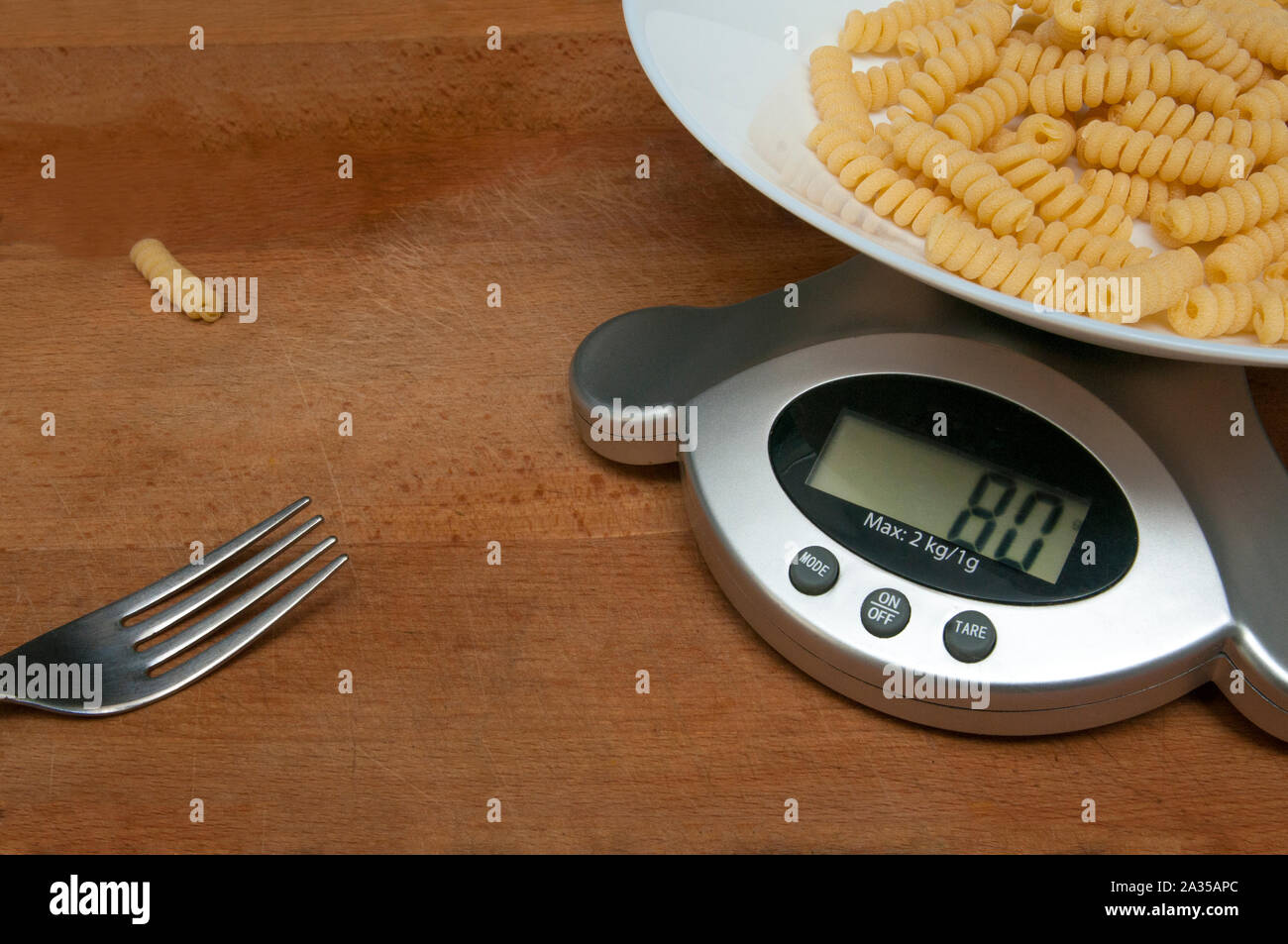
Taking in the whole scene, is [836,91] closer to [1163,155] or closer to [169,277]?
[1163,155]

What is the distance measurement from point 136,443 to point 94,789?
0.24 metres

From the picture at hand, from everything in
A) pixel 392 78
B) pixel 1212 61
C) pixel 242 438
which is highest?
pixel 392 78

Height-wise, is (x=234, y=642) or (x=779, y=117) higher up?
(x=779, y=117)

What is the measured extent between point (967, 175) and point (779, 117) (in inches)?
4.7

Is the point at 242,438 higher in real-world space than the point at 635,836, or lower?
higher

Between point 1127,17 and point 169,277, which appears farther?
point 169,277

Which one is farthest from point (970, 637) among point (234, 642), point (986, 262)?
point (234, 642)

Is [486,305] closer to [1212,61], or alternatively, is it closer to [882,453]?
[882,453]

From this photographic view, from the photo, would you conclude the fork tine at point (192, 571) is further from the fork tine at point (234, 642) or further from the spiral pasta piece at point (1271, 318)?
the spiral pasta piece at point (1271, 318)

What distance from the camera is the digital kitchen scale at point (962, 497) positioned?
2.00 feet

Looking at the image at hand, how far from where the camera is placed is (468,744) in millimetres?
637

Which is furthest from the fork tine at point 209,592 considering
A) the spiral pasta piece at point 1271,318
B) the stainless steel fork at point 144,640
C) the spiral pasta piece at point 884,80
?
the spiral pasta piece at point 1271,318

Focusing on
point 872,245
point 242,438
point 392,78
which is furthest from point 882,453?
point 392,78

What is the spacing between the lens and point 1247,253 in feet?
2.00
